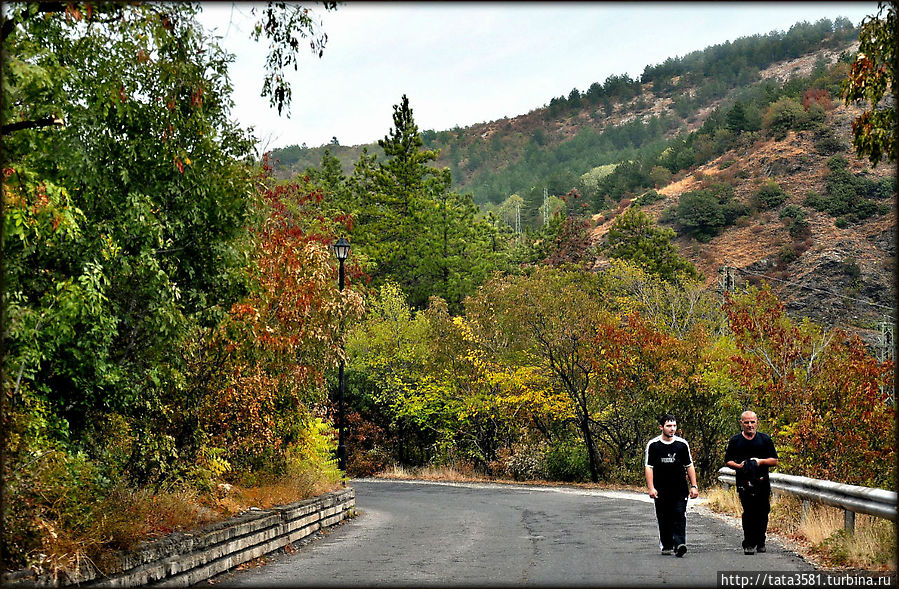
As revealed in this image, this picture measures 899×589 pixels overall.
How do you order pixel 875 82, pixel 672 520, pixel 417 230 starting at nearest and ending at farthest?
pixel 875 82 < pixel 672 520 < pixel 417 230

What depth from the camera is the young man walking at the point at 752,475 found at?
455 inches

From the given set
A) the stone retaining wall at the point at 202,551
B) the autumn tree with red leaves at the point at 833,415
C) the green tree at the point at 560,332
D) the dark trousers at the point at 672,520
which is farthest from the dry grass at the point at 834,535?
the green tree at the point at 560,332

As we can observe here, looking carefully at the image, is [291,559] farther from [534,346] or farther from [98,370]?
[534,346]

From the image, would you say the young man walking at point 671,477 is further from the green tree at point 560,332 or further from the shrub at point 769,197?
the shrub at point 769,197

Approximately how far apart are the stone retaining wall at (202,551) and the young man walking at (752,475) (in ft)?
21.8

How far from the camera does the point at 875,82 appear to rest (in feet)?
33.2

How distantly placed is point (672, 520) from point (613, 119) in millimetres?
171284

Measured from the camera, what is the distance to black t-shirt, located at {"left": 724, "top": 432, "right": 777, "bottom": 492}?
11555 millimetres

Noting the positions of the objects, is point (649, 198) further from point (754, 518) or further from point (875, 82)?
point (875, 82)

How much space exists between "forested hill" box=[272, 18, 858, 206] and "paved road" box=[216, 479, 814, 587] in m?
108

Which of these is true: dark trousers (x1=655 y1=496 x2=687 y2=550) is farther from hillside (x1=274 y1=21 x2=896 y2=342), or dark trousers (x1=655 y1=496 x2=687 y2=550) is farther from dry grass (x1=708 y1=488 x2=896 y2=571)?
hillside (x1=274 y1=21 x2=896 y2=342)

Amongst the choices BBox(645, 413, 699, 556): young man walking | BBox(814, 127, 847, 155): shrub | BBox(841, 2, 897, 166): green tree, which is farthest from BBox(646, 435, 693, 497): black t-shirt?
BBox(814, 127, 847, 155): shrub

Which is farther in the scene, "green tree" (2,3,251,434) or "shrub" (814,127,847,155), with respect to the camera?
"shrub" (814,127,847,155)

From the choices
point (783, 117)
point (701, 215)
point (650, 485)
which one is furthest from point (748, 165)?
point (650, 485)
